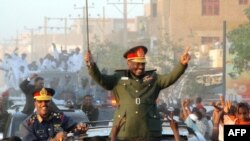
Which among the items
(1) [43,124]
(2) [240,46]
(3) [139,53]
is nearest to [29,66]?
(2) [240,46]

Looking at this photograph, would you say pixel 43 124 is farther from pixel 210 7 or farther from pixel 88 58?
pixel 210 7

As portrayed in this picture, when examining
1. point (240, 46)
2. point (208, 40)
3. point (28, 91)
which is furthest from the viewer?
point (208, 40)

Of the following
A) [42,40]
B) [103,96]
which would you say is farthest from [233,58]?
[42,40]

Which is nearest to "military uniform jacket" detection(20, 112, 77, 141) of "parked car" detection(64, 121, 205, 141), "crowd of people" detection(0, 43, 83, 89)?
"parked car" detection(64, 121, 205, 141)

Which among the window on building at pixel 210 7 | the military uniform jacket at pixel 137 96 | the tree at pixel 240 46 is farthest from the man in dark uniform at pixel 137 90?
the window on building at pixel 210 7

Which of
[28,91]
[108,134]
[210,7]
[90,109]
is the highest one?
[210,7]

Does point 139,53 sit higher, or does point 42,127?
point 139,53

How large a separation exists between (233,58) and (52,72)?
1102 cm

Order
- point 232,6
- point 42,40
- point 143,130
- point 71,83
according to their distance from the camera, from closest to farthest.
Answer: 1. point 143,130
2. point 71,83
3. point 232,6
4. point 42,40

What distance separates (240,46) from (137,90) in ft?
123

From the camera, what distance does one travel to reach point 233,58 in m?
48.1

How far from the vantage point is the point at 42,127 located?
9.51 meters

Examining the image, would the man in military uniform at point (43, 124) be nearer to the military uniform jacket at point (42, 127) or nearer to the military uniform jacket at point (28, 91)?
the military uniform jacket at point (42, 127)

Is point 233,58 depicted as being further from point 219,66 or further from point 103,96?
point 103,96
